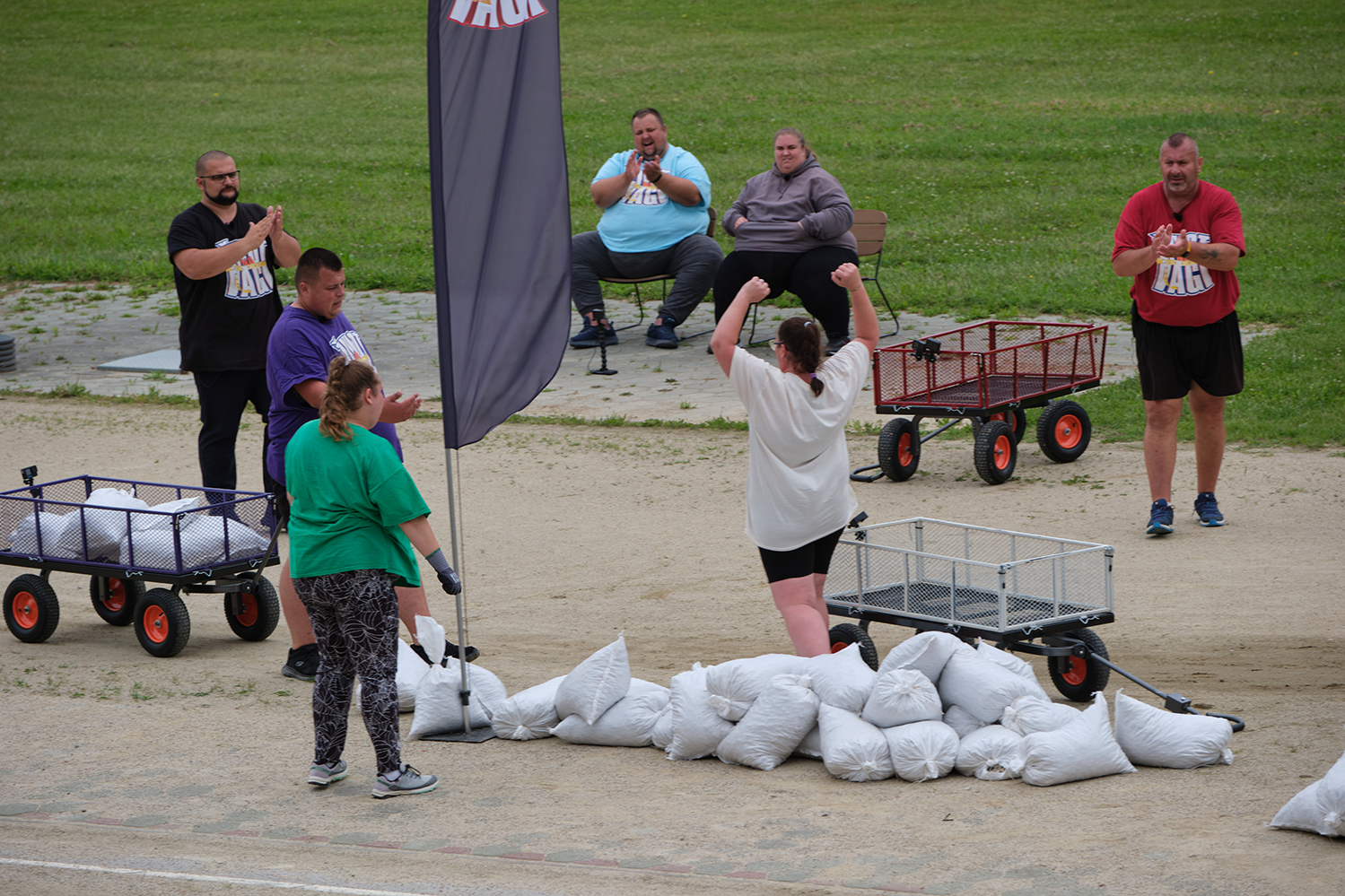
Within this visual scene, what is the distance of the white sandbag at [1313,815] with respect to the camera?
4711 mm

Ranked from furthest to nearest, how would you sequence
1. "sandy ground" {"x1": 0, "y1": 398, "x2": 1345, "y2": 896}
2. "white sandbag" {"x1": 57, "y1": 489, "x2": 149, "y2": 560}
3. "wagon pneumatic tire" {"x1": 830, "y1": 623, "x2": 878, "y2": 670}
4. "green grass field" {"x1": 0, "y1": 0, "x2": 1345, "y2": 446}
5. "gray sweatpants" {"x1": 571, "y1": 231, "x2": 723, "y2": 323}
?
"green grass field" {"x1": 0, "y1": 0, "x2": 1345, "y2": 446}, "gray sweatpants" {"x1": 571, "y1": 231, "x2": 723, "y2": 323}, "white sandbag" {"x1": 57, "y1": 489, "x2": 149, "y2": 560}, "wagon pneumatic tire" {"x1": 830, "y1": 623, "x2": 878, "y2": 670}, "sandy ground" {"x1": 0, "y1": 398, "x2": 1345, "y2": 896}

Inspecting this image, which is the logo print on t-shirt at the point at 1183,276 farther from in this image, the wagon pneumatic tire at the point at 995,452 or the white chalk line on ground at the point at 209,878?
the white chalk line on ground at the point at 209,878

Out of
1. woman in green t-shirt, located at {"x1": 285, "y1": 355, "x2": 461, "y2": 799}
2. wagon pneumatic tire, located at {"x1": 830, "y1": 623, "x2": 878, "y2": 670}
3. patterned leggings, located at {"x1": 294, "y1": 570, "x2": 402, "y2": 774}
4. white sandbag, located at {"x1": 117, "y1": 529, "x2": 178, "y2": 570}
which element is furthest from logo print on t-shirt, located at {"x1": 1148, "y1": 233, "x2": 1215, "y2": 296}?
white sandbag, located at {"x1": 117, "y1": 529, "x2": 178, "y2": 570}

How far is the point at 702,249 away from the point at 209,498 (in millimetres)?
7289

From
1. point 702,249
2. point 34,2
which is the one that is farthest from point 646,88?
point 34,2

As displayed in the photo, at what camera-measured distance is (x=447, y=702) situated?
6.26 meters

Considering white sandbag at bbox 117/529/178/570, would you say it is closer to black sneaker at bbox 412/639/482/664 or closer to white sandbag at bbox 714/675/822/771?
black sneaker at bbox 412/639/482/664

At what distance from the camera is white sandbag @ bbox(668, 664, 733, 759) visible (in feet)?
19.1

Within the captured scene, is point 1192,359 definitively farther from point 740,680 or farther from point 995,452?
point 740,680

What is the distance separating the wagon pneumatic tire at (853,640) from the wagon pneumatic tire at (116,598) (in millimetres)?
3678

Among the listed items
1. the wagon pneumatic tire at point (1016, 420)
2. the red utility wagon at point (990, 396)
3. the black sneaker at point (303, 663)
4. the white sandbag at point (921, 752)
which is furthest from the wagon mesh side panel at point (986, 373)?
the white sandbag at point (921, 752)

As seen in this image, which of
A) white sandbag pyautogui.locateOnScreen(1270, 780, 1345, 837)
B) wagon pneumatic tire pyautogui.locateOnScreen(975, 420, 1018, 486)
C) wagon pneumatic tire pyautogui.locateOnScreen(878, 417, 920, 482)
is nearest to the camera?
white sandbag pyautogui.locateOnScreen(1270, 780, 1345, 837)

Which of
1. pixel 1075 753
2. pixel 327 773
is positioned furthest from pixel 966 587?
pixel 327 773

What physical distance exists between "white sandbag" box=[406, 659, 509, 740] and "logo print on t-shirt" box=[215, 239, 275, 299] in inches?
125
